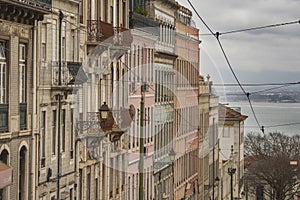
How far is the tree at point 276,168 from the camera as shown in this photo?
76188mm

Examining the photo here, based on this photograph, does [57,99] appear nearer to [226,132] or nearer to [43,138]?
[43,138]

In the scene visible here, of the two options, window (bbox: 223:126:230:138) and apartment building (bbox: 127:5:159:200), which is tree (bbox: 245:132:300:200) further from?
apartment building (bbox: 127:5:159:200)

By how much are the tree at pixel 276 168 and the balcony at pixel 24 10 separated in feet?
173

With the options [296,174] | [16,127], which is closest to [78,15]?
[16,127]

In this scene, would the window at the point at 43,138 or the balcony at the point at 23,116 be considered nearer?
the balcony at the point at 23,116

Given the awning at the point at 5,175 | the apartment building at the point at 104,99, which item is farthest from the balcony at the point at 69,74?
the awning at the point at 5,175

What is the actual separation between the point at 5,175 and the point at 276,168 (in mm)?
56978

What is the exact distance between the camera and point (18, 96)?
77.5 ft

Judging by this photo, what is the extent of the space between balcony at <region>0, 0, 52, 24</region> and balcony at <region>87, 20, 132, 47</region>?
569 centimetres

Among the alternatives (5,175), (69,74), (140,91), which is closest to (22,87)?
(5,175)

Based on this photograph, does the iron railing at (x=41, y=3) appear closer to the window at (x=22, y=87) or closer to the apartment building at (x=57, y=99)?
the apartment building at (x=57, y=99)

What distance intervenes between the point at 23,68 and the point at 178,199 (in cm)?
3328

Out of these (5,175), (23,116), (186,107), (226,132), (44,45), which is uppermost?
(44,45)

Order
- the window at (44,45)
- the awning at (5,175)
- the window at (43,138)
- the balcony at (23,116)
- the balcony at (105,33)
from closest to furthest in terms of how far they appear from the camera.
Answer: the awning at (5,175) < the balcony at (23,116) < the window at (44,45) < the window at (43,138) < the balcony at (105,33)
